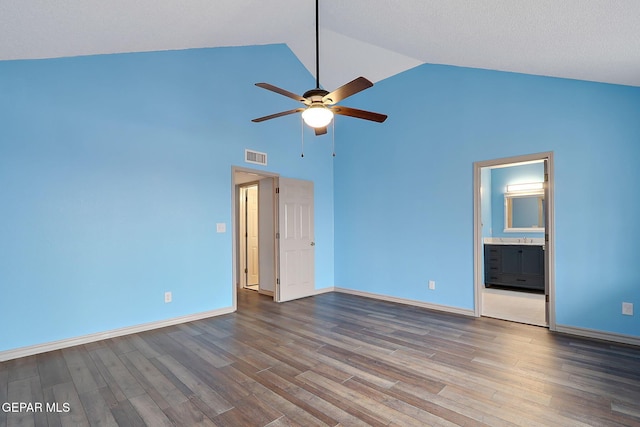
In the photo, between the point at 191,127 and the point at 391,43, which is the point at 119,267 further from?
the point at 391,43

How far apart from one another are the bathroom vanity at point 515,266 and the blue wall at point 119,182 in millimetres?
5000

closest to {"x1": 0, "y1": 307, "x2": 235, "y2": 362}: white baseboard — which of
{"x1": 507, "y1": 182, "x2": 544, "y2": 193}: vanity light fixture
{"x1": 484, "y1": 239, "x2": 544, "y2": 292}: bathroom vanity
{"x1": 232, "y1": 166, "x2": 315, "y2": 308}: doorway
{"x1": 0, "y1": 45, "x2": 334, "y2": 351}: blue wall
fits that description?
{"x1": 0, "y1": 45, "x2": 334, "y2": 351}: blue wall

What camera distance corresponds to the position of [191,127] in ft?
13.5

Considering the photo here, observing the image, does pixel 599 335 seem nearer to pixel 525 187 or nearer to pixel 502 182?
pixel 525 187

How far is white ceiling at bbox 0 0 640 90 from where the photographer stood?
2.23 meters

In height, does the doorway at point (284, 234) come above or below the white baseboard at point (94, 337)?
above

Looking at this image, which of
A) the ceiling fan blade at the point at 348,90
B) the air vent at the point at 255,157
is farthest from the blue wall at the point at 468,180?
the ceiling fan blade at the point at 348,90

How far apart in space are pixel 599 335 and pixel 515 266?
273 centimetres

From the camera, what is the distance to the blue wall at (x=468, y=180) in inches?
126

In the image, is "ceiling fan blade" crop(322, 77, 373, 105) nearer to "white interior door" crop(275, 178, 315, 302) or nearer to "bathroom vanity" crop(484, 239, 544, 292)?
"white interior door" crop(275, 178, 315, 302)

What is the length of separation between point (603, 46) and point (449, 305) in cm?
335

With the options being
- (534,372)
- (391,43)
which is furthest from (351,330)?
(391,43)

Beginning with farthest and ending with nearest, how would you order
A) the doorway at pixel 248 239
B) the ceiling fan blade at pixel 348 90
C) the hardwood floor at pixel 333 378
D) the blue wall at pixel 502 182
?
the doorway at pixel 248 239 → the blue wall at pixel 502 182 → the ceiling fan blade at pixel 348 90 → the hardwood floor at pixel 333 378

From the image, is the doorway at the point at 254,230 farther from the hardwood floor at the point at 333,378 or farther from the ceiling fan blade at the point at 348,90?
the ceiling fan blade at the point at 348,90
